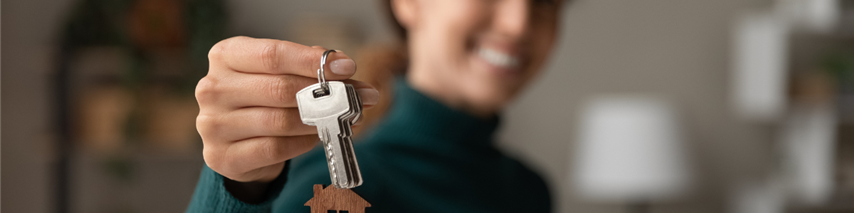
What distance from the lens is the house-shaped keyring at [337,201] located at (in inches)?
11.2

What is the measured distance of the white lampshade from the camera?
188 centimetres

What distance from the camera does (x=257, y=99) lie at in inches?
10.8

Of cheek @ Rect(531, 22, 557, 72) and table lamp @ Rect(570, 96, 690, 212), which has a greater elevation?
cheek @ Rect(531, 22, 557, 72)

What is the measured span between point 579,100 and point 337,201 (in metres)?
2.07

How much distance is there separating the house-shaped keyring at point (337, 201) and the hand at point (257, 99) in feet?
0.08

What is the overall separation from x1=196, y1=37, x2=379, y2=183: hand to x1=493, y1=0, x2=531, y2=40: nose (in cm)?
48

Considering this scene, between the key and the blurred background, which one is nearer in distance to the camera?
the key

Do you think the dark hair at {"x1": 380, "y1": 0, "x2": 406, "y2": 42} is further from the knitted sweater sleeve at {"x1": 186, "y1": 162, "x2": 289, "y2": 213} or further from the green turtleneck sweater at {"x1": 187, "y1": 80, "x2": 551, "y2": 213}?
the knitted sweater sleeve at {"x1": 186, "y1": 162, "x2": 289, "y2": 213}

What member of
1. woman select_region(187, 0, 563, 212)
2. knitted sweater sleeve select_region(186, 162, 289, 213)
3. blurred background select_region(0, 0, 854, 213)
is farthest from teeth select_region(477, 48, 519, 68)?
blurred background select_region(0, 0, 854, 213)

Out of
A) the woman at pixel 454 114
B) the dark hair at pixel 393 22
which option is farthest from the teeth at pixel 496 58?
the dark hair at pixel 393 22

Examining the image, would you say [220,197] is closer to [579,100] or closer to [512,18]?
A: [512,18]

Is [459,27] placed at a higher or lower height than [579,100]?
higher

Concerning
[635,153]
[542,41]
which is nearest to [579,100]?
[635,153]

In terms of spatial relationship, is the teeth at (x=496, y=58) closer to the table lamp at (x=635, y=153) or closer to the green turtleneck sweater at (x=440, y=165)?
the green turtleneck sweater at (x=440, y=165)
